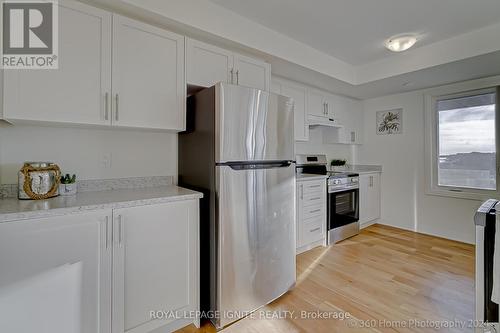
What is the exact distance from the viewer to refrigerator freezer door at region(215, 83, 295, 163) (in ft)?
5.49

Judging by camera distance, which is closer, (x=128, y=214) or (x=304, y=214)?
(x=128, y=214)

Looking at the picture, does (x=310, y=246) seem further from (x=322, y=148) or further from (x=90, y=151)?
(x=90, y=151)

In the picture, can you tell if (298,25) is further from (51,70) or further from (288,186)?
(51,70)

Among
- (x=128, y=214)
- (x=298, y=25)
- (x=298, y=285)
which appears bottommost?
(x=298, y=285)

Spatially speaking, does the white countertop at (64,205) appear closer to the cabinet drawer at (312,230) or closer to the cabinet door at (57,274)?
the cabinet door at (57,274)

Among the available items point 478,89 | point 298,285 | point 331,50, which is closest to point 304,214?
point 298,285

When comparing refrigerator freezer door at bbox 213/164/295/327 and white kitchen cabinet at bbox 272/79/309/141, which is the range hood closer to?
white kitchen cabinet at bbox 272/79/309/141

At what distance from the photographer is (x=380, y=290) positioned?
2.15 metres

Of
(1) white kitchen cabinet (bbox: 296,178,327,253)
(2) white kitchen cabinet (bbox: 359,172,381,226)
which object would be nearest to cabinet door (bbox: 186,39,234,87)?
(1) white kitchen cabinet (bbox: 296,178,327,253)

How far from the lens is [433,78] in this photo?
313 cm

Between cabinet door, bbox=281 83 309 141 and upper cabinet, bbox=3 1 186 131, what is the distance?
1738mm

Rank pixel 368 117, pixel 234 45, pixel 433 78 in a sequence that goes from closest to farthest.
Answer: pixel 234 45
pixel 433 78
pixel 368 117

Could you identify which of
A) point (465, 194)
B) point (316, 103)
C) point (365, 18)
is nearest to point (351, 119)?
→ point (316, 103)

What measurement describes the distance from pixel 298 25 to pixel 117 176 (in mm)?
2184
